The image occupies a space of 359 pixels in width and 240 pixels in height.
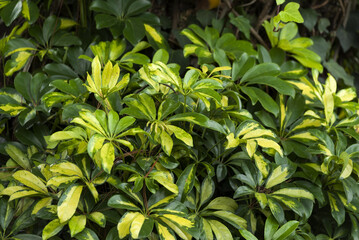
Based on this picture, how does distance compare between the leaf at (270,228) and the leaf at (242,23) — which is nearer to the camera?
the leaf at (270,228)

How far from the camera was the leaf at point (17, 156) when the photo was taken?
1197 mm

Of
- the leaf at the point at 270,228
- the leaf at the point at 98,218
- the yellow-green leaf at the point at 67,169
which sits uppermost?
the yellow-green leaf at the point at 67,169

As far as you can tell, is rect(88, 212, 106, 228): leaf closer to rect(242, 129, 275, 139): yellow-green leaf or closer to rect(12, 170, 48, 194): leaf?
rect(12, 170, 48, 194): leaf

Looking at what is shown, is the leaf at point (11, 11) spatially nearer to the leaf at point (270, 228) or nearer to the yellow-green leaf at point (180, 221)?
the yellow-green leaf at point (180, 221)

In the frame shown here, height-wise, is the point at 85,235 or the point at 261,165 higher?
the point at 261,165

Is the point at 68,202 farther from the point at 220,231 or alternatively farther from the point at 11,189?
the point at 220,231

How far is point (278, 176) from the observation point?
109cm

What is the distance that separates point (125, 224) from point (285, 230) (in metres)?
0.40

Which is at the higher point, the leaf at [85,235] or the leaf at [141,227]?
the leaf at [141,227]

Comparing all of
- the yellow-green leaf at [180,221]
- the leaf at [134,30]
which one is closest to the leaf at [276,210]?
the yellow-green leaf at [180,221]

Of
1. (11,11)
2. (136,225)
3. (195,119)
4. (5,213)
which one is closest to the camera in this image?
(136,225)

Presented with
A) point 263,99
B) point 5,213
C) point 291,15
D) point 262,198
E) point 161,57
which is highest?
Result: point 291,15

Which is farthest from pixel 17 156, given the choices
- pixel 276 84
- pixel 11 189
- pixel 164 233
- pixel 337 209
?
pixel 337 209

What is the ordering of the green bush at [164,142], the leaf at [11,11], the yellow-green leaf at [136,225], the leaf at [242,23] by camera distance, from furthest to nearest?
the leaf at [242,23], the leaf at [11,11], the green bush at [164,142], the yellow-green leaf at [136,225]
